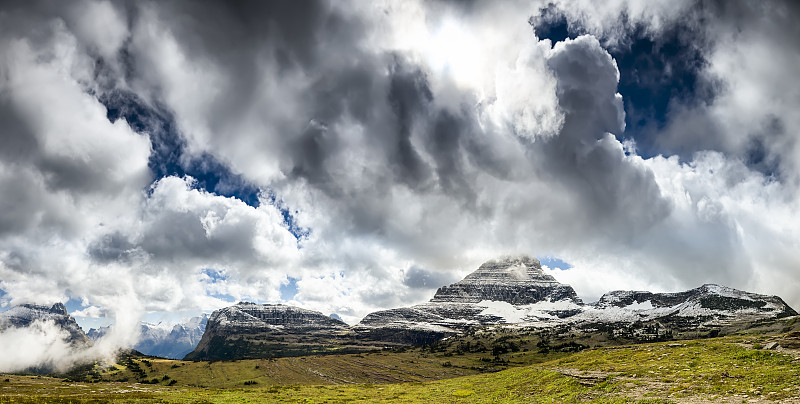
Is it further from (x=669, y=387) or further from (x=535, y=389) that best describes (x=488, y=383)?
(x=669, y=387)

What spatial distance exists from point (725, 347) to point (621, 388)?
2092 cm

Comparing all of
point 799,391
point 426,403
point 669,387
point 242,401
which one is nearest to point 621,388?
point 669,387

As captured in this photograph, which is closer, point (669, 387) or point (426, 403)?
point (669, 387)

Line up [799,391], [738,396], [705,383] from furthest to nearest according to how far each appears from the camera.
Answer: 1. [705,383]
2. [738,396]
3. [799,391]

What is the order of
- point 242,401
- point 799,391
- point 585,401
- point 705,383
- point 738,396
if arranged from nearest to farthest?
point 799,391, point 738,396, point 705,383, point 585,401, point 242,401

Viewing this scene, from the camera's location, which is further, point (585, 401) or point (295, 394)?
point (295, 394)

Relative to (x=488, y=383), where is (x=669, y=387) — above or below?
above

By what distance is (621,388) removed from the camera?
129 ft

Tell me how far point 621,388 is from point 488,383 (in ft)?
88.0

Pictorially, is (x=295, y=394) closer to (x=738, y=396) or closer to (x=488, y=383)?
(x=488, y=383)

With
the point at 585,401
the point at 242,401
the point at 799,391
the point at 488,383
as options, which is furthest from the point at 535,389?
the point at 242,401

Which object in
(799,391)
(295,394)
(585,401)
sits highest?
(799,391)

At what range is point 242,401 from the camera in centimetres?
5447

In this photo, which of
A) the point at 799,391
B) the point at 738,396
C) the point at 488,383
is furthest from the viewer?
the point at 488,383
